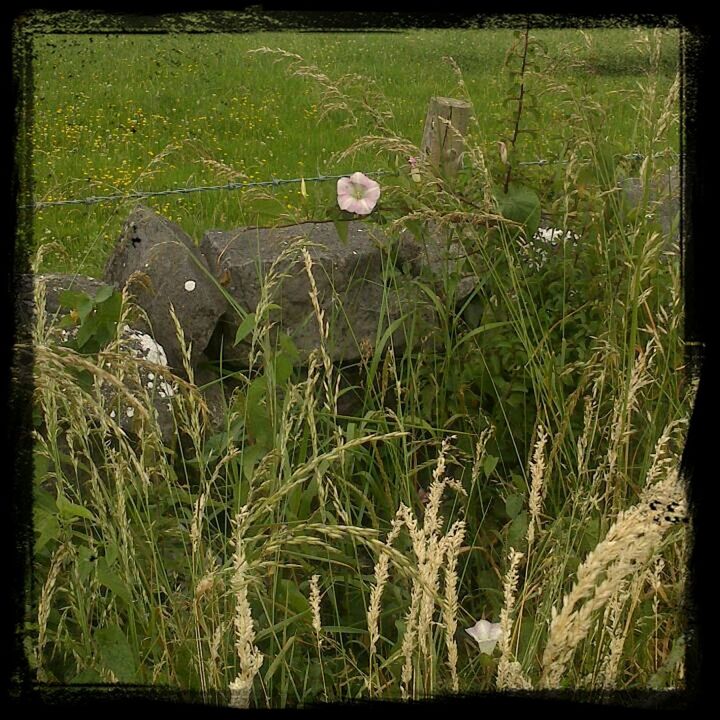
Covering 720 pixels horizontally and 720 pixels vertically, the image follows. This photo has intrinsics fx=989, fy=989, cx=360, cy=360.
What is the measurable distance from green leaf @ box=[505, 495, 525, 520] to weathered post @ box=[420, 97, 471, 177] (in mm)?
1339

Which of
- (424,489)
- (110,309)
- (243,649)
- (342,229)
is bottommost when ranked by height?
(424,489)

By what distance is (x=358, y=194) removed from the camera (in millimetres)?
2662

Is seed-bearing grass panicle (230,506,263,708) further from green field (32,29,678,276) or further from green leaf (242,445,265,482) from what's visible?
green field (32,29,678,276)

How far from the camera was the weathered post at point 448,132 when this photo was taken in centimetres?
330

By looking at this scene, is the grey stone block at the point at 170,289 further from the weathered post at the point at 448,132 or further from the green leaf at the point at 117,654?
the green leaf at the point at 117,654

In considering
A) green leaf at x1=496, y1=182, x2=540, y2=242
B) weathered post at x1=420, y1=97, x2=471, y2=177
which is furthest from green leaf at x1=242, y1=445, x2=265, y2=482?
weathered post at x1=420, y1=97, x2=471, y2=177

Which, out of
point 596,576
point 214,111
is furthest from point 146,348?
point 214,111

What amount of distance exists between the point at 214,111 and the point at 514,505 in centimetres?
597

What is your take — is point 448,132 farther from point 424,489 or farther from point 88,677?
point 88,677

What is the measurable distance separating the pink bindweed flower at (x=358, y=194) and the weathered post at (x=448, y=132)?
0.62m

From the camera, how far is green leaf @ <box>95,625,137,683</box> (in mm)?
1603

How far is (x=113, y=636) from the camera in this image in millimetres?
1639

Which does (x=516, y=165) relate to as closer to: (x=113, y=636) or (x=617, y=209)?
(x=617, y=209)

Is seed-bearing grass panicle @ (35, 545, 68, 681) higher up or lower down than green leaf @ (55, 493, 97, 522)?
lower down
